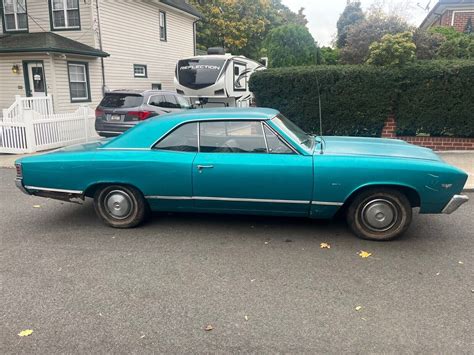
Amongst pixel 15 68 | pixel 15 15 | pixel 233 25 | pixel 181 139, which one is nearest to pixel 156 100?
pixel 181 139

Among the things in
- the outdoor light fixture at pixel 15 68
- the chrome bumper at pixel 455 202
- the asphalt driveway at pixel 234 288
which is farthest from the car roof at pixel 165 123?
the outdoor light fixture at pixel 15 68

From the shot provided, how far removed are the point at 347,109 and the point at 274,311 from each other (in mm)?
8088

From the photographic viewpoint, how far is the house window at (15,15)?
621 inches

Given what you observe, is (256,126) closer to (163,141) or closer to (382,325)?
(163,141)

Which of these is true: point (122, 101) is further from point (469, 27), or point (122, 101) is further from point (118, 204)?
point (469, 27)

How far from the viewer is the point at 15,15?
15.9 metres

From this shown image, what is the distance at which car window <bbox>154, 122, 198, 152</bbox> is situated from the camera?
15.7 feet

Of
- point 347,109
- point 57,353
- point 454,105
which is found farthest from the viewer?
point 347,109

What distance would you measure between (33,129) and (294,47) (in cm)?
1412

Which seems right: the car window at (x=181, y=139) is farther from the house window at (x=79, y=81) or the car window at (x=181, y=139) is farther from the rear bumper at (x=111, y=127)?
the house window at (x=79, y=81)

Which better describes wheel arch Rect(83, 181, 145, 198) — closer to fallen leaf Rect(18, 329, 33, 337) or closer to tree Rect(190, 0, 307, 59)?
fallen leaf Rect(18, 329, 33, 337)

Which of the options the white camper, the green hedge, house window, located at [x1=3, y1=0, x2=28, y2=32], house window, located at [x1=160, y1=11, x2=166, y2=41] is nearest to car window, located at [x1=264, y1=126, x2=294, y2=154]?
the green hedge

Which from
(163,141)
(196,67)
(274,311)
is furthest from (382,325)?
(196,67)

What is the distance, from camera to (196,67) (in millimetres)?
15359
